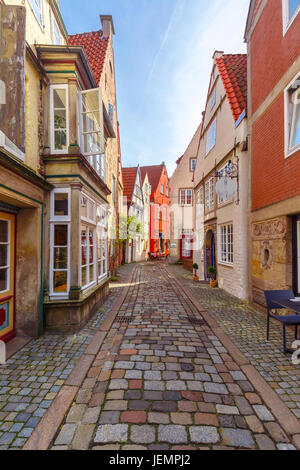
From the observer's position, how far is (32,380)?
3287 millimetres

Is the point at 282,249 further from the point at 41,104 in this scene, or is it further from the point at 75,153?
the point at 41,104

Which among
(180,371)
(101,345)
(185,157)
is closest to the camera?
(180,371)

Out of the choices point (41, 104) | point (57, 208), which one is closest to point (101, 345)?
point (57, 208)

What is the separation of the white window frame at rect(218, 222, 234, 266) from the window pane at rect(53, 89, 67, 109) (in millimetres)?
6740

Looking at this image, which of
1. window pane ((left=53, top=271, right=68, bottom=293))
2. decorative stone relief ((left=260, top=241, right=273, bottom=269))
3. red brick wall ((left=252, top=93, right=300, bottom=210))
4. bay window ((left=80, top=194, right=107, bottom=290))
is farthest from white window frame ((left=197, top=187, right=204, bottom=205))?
window pane ((left=53, top=271, right=68, bottom=293))

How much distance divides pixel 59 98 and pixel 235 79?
714cm

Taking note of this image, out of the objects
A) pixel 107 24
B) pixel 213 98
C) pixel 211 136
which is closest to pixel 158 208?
pixel 211 136

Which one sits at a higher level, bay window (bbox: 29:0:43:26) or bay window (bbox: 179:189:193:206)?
bay window (bbox: 29:0:43:26)

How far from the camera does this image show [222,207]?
9.59 metres

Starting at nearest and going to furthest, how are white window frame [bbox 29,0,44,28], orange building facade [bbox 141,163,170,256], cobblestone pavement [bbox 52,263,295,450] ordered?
cobblestone pavement [bbox 52,263,295,450]
white window frame [bbox 29,0,44,28]
orange building facade [bbox 141,163,170,256]

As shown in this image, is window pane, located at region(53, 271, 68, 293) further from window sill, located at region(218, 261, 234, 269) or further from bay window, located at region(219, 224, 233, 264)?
bay window, located at region(219, 224, 233, 264)

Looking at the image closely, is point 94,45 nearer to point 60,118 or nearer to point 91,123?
point 91,123

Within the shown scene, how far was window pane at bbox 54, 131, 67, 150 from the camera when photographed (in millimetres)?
5418
